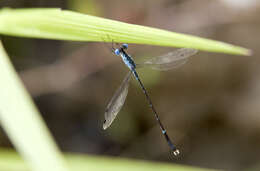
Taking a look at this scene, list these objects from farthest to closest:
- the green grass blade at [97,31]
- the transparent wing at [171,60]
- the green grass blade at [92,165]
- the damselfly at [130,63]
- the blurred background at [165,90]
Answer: the blurred background at [165,90] → the transparent wing at [171,60] → the damselfly at [130,63] → the green grass blade at [92,165] → the green grass blade at [97,31]

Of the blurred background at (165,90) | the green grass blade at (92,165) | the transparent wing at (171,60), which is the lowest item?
the green grass blade at (92,165)

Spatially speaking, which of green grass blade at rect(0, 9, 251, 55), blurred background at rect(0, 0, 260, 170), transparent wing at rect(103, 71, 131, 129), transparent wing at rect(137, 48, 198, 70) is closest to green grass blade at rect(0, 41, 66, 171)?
green grass blade at rect(0, 9, 251, 55)

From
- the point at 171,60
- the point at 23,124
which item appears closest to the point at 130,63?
the point at 171,60

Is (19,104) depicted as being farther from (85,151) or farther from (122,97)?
(85,151)

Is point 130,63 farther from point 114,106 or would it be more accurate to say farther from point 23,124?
point 23,124

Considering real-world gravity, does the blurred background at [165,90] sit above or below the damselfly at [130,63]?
above

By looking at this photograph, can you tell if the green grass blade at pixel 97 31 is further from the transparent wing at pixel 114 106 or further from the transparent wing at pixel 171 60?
the transparent wing at pixel 171 60

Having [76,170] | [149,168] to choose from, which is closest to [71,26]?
[76,170]

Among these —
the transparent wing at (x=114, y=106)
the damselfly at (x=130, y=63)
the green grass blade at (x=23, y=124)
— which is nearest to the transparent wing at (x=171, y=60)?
the damselfly at (x=130, y=63)

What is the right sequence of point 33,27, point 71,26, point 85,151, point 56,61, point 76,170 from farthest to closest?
1. point 85,151
2. point 56,61
3. point 76,170
4. point 71,26
5. point 33,27
